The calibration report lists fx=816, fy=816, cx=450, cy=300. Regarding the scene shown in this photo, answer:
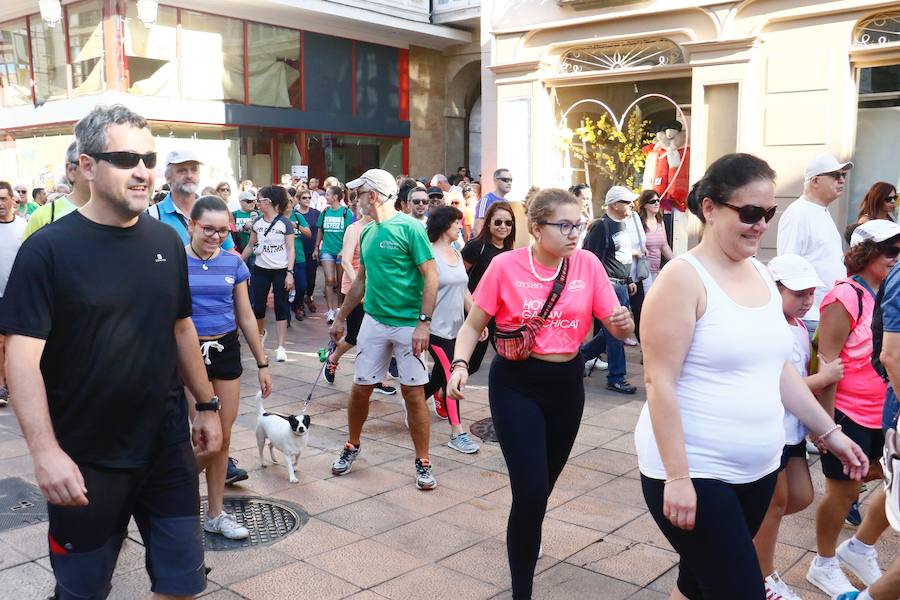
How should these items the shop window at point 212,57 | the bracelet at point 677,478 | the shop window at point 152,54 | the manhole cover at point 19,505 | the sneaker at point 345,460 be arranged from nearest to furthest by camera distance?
the bracelet at point 677,478 < the manhole cover at point 19,505 < the sneaker at point 345,460 < the shop window at point 152,54 < the shop window at point 212,57

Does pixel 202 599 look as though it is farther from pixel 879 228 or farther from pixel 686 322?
pixel 879 228

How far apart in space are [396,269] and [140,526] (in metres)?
2.88

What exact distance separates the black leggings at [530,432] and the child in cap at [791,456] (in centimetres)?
92

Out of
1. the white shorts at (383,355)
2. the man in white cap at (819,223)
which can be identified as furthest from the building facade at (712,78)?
the white shorts at (383,355)

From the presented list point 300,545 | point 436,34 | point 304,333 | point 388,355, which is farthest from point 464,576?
point 436,34

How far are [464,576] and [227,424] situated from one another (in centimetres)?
160

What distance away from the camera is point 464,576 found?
4062 millimetres

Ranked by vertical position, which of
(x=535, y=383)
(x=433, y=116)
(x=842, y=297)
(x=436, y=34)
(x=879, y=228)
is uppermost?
(x=436, y=34)

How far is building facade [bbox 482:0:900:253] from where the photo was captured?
10.0 metres

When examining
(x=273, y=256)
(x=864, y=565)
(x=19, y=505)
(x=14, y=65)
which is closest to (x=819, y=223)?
(x=864, y=565)

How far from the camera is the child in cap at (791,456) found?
11.8 ft

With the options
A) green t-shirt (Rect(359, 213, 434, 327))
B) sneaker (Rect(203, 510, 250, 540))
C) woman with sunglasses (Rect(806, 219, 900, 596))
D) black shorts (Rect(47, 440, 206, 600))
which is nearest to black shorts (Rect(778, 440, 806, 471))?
woman with sunglasses (Rect(806, 219, 900, 596))

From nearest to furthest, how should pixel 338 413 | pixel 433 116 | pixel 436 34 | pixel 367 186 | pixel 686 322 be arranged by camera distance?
pixel 686 322 → pixel 367 186 → pixel 338 413 → pixel 436 34 → pixel 433 116

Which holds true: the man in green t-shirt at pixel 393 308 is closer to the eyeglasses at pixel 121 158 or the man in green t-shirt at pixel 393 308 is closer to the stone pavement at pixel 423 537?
the stone pavement at pixel 423 537
